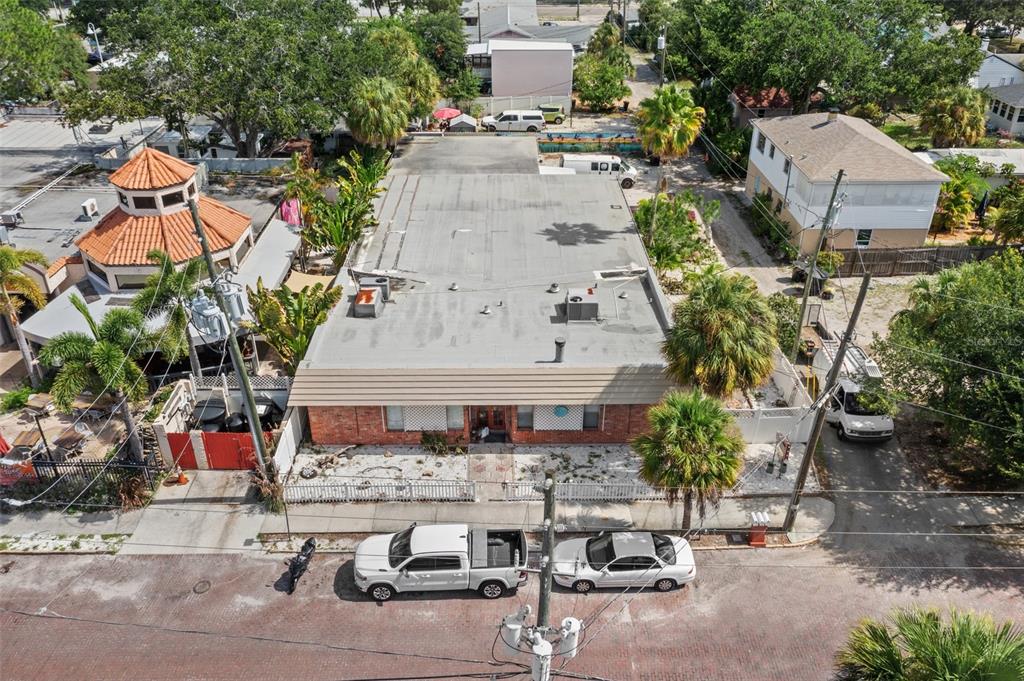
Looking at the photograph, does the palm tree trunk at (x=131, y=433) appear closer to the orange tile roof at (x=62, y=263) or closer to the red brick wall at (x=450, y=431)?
the red brick wall at (x=450, y=431)

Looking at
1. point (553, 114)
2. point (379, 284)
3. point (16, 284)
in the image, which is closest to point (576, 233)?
point (379, 284)

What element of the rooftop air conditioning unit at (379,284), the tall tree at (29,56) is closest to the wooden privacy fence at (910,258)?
the rooftop air conditioning unit at (379,284)

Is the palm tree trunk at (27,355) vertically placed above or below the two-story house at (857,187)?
below

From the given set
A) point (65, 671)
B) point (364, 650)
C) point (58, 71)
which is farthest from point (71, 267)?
point (58, 71)

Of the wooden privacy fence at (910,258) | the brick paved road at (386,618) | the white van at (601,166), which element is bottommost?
the brick paved road at (386,618)

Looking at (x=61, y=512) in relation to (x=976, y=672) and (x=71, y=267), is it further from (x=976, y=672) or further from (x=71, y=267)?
(x=976, y=672)

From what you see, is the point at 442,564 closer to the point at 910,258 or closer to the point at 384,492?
the point at 384,492
